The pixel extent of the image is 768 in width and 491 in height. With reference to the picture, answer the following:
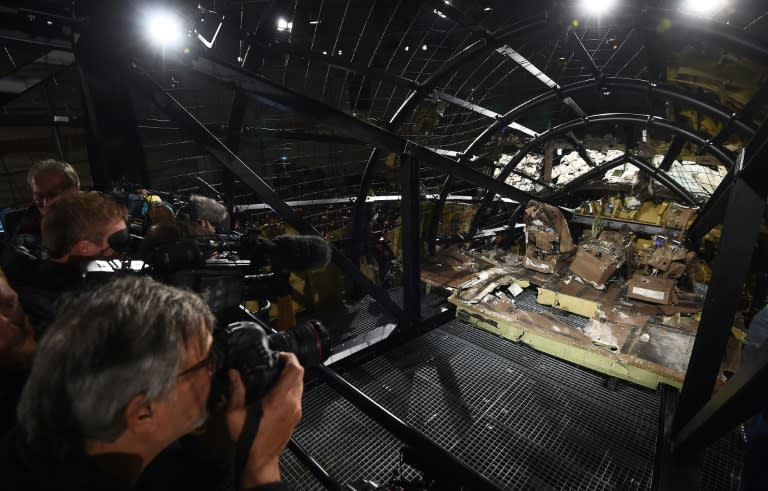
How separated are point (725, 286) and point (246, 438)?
2.34m

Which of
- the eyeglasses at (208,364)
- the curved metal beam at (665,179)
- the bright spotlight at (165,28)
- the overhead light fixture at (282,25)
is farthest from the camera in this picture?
the curved metal beam at (665,179)

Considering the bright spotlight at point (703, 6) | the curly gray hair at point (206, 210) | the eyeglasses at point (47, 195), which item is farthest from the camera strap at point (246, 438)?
the bright spotlight at point (703, 6)

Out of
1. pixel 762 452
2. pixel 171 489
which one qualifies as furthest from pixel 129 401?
pixel 762 452

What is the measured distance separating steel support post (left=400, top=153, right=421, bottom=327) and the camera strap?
90.6 inches

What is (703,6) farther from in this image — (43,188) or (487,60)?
(43,188)

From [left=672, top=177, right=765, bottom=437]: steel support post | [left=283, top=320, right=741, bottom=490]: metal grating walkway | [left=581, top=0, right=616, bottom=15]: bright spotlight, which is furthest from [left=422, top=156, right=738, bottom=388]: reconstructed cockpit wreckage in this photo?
[left=581, top=0, right=616, bottom=15]: bright spotlight

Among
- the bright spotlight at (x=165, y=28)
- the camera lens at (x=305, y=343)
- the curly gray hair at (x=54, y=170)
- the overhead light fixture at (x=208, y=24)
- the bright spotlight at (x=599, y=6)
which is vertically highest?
the bright spotlight at (x=599, y=6)

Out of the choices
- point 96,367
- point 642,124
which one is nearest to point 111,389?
point 96,367

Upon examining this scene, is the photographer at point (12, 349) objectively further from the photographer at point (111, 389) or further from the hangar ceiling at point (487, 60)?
the hangar ceiling at point (487, 60)

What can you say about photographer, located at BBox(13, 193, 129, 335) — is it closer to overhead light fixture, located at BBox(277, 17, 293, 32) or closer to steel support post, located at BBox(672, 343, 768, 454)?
steel support post, located at BBox(672, 343, 768, 454)

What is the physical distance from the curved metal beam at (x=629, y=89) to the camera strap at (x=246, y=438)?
16.7 ft

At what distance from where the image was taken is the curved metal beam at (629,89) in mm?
3973

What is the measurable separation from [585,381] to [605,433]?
1.91ft

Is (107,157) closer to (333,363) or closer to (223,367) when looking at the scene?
(333,363)
